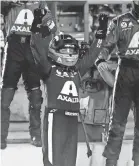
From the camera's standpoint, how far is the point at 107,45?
2.16m

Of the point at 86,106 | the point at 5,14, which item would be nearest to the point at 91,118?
the point at 86,106

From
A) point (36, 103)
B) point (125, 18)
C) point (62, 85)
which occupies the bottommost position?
point (36, 103)

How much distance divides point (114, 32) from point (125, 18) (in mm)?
85

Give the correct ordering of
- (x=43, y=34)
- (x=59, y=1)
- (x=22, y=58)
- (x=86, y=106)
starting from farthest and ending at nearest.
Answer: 1. (x=59, y=1)
2. (x=86, y=106)
3. (x=22, y=58)
4. (x=43, y=34)

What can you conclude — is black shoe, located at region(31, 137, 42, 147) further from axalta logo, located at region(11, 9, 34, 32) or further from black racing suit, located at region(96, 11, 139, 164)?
axalta logo, located at region(11, 9, 34, 32)

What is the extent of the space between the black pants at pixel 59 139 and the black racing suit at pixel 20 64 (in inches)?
21.1

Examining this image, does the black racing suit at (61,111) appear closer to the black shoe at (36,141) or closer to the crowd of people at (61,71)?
the crowd of people at (61,71)

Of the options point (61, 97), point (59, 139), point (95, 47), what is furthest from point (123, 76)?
point (59, 139)

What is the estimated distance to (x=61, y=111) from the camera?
1925mm

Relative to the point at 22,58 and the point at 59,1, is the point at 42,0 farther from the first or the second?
the point at 59,1

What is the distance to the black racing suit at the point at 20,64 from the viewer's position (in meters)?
2.42

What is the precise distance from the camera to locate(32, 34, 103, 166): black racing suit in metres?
1.88

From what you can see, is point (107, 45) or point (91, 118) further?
point (91, 118)

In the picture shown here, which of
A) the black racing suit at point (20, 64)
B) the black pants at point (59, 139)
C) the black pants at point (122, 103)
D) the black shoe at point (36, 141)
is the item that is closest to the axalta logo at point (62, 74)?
the black pants at point (59, 139)
